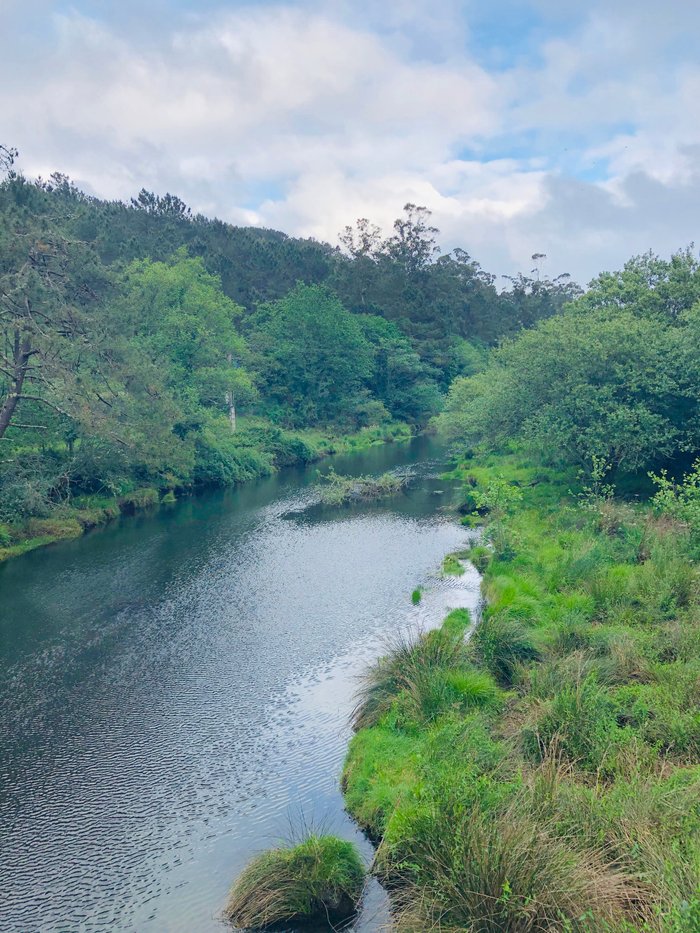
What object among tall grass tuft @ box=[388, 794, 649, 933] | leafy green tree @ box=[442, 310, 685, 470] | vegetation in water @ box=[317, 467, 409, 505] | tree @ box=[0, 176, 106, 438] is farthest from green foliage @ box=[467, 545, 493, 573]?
tree @ box=[0, 176, 106, 438]

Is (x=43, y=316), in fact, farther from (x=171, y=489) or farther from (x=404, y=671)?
(x=404, y=671)

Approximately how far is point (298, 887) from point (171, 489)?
109ft

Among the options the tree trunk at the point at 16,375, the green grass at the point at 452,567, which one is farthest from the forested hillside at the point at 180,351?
the green grass at the point at 452,567

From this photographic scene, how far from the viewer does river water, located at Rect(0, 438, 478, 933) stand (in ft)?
32.3

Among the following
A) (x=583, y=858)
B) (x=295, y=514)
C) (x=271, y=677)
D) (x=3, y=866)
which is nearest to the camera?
(x=583, y=858)

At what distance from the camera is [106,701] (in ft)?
49.9

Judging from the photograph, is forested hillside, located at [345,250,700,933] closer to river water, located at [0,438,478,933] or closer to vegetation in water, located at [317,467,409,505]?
river water, located at [0,438,478,933]

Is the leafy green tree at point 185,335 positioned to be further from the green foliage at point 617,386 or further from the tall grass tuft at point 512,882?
the tall grass tuft at point 512,882

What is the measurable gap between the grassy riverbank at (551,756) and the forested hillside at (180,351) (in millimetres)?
20205

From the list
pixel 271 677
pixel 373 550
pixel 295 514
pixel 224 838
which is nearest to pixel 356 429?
pixel 295 514

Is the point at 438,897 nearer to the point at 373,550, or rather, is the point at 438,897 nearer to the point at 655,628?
the point at 655,628

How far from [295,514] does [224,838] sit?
2420cm

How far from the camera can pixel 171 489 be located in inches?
1582

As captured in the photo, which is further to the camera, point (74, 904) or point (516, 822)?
point (74, 904)
